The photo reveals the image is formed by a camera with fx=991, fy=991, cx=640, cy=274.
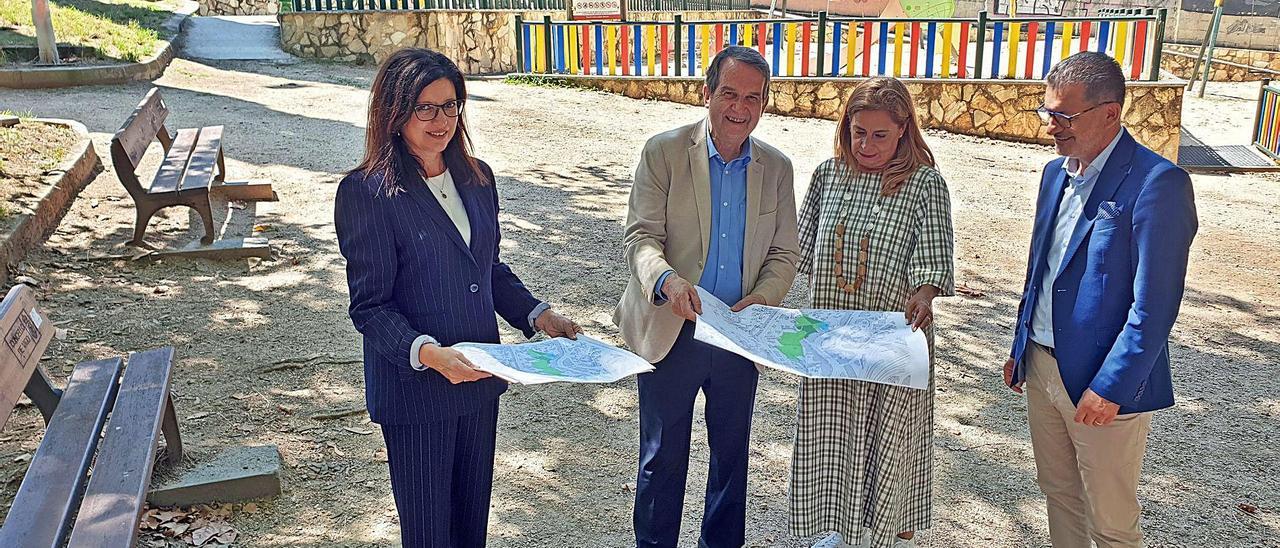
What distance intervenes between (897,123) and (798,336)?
29.5 inches

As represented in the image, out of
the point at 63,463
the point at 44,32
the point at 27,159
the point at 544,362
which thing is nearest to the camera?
Result: the point at 544,362

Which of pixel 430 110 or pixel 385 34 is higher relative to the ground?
pixel 385 34

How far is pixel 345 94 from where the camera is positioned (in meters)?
12.3

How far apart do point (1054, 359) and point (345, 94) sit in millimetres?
10845

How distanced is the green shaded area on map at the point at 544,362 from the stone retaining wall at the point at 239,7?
23929mm

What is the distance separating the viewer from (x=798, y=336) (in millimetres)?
2979

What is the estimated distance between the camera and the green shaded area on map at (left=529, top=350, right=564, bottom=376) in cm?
247

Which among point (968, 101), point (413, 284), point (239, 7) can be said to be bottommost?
point (968, 101)

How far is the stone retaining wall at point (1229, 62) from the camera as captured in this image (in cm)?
2220

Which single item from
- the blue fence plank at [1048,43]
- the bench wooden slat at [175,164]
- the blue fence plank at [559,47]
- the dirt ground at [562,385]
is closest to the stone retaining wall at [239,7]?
the blue fence plank at [559,47]

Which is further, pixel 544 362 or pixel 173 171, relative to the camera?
pixel 173 171

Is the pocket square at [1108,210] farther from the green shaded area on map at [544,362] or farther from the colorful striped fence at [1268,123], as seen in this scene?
the colorful striped fence at [1268,123]

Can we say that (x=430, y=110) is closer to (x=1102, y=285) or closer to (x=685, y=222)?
(x=685, y=222)

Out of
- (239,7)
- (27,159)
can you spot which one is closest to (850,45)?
(27,159)
